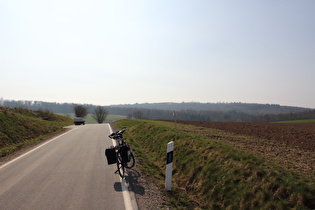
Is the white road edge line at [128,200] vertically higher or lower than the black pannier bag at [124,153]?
lower

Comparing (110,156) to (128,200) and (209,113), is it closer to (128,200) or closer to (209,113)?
(128,200)

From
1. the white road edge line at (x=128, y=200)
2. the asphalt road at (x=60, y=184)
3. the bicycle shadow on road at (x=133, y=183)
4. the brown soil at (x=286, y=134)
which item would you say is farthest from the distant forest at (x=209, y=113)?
the white road edge line at (x=128, y=200)

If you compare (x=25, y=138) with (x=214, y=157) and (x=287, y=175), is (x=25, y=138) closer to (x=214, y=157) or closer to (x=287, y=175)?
(x=214, y=157)

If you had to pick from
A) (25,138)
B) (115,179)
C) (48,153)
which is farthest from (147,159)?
(25,138)

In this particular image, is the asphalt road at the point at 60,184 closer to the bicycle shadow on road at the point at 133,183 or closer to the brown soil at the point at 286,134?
the bicycle shadow on road at the point at 133,183

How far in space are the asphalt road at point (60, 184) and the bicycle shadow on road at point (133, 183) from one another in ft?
0.22

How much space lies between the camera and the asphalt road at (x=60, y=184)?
415 cm

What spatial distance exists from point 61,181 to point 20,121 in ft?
43.8

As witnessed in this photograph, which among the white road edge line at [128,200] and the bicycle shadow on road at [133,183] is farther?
the bicycle shadow on road at [133,183]

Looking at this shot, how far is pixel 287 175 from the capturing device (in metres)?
4.50

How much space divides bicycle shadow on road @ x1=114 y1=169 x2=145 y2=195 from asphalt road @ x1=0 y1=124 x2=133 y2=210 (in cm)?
7

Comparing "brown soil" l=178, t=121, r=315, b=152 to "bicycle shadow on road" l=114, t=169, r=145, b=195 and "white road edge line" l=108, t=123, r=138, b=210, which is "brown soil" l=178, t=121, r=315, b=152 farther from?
"white road edge line" l=108, t=123, r=138, b=210

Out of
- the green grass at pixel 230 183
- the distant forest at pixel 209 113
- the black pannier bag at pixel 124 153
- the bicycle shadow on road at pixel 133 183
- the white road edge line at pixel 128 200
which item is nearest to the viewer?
the green grass at pixel 230 183

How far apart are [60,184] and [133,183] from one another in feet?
6.25
